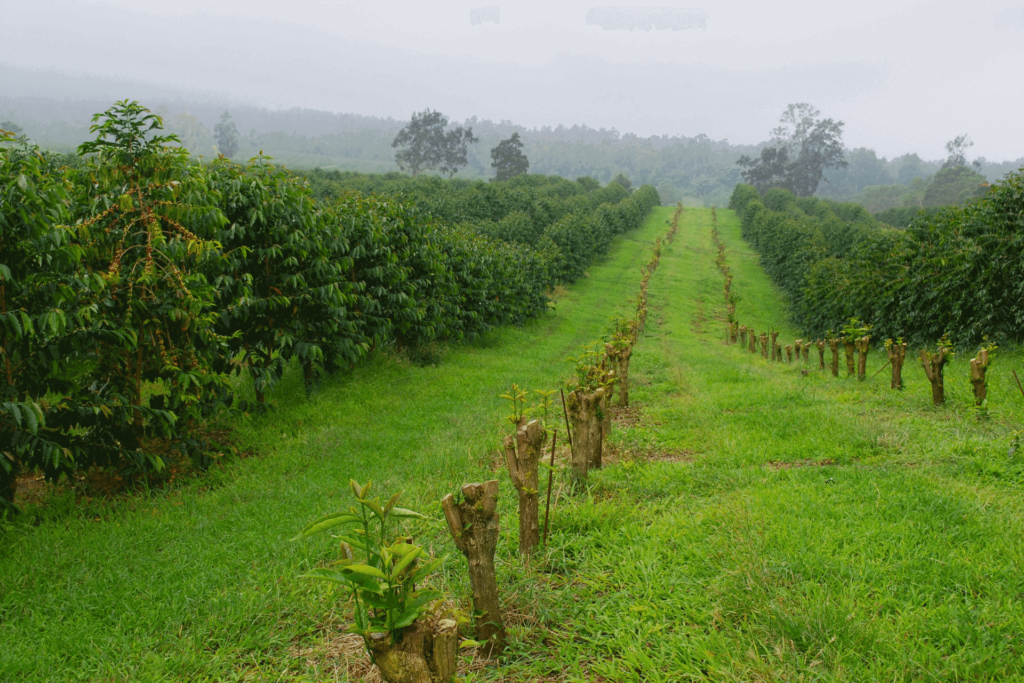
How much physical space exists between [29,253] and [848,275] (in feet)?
62.1

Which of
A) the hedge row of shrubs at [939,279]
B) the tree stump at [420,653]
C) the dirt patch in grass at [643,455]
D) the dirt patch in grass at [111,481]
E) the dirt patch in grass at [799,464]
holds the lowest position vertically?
the dirt patch in grass at [111,481]

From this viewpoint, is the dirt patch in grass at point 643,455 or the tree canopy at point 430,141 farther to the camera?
the tree canopy at point 430,141

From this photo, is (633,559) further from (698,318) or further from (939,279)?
(698,318)

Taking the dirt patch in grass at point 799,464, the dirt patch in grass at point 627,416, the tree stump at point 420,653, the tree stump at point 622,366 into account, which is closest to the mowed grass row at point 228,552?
the tree stump at point 420,653

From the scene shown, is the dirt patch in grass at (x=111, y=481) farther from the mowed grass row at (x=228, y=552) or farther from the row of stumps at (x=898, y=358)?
the row of stumps at (x=898, y=358)

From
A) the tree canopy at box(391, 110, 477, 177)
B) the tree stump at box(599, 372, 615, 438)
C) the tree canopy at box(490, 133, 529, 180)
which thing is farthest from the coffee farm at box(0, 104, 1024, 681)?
the tree canopy at box(391, 110, 477, 177)

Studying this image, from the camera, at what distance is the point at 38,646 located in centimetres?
284

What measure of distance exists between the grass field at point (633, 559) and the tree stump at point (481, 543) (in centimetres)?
17

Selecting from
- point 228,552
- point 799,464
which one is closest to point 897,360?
point 799,464

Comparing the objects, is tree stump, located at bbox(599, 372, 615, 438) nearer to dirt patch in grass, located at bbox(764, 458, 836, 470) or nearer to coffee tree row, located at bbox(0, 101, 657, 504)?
dirt patch in grass, located at bbox(764, 458, 836, 470)

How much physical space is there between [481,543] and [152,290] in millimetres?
3930

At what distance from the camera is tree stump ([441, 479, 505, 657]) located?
262 centimetres

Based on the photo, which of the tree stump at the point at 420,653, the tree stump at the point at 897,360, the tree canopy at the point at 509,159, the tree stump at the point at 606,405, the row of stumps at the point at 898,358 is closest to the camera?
the tree stump at the point at 420,653

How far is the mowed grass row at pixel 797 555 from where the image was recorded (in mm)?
2553
